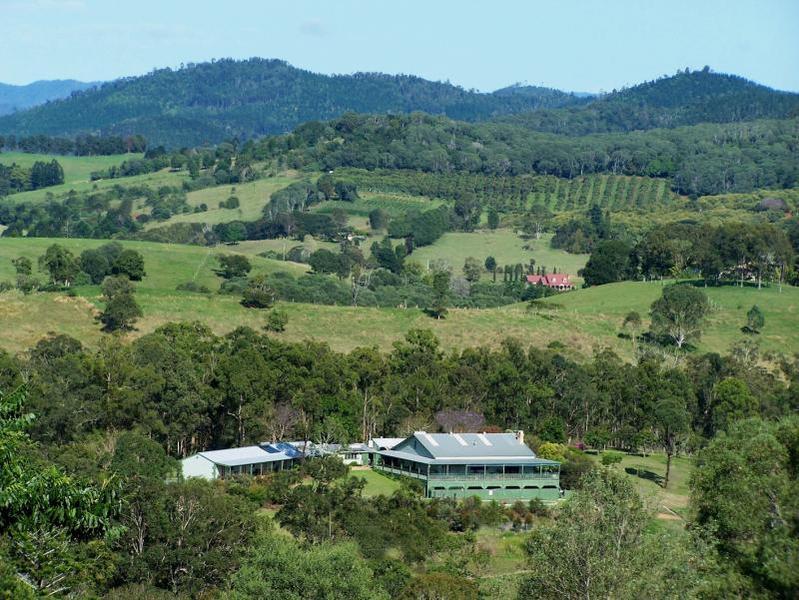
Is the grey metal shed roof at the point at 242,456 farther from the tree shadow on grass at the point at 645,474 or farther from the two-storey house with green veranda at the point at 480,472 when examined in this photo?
the tree shadow on grass at the point at 645,474

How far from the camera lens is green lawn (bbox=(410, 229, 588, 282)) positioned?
164375 mm

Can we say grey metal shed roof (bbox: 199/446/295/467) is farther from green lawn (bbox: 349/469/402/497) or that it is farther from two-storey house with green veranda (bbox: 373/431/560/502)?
two-storey house with green veranda (bbox: 373/431/560/502)

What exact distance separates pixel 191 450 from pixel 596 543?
45085 mm

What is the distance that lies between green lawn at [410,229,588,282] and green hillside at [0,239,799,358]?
117 feet

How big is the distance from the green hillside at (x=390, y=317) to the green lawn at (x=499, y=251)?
35.7 metres

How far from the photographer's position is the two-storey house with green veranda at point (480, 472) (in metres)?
64.6

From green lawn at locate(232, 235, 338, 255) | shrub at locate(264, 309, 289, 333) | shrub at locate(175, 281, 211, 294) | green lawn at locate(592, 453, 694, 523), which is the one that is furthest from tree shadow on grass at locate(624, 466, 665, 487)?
green lawn at locate(232, 235, 338, 255)

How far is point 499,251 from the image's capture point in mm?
171875

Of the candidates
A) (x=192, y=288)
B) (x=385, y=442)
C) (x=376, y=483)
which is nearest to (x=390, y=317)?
(x=192, y=288)

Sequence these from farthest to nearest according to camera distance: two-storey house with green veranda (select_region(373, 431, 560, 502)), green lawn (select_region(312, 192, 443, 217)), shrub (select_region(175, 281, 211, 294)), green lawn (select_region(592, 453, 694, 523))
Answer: green lawn (select_region(312, 192, 443, 217)) → shrub (select_region(175, 281, 211, 294)) → two-storey house with green veranda (select_region(373, 431, 560, 502)) → green lawn (select_region(592, 453, 694, 523))

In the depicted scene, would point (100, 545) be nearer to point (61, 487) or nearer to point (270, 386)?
point (61, 487)

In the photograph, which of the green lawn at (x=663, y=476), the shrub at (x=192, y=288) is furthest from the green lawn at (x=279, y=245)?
the green lawn at (x=663, y=476)

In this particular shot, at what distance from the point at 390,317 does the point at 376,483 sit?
43195 mm

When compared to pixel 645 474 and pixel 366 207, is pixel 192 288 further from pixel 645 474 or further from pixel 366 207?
pixel 366 207
